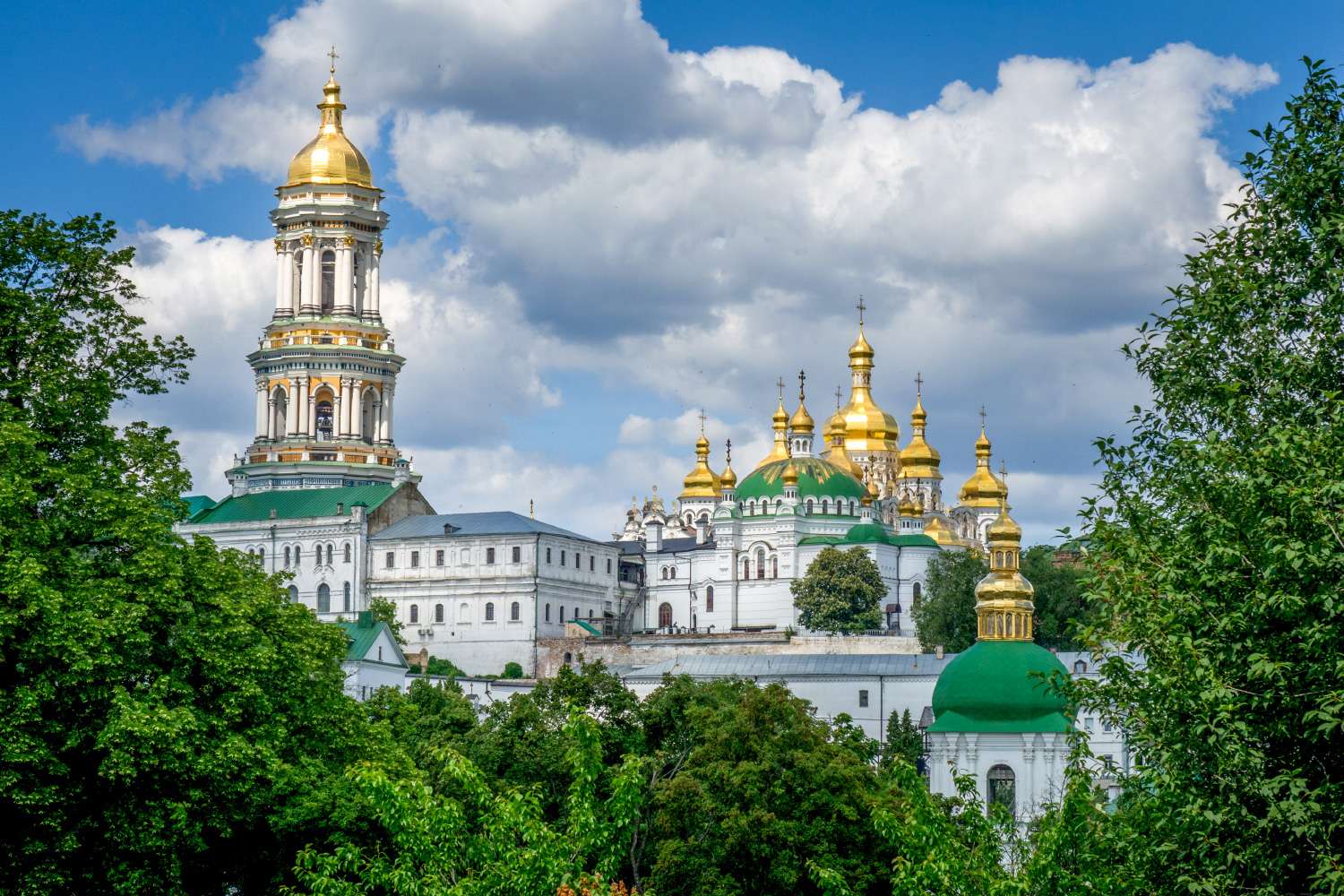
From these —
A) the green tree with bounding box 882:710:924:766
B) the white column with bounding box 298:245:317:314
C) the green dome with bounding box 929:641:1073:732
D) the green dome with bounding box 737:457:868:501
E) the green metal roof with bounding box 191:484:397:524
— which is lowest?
the green tree with bounding box 882:710:924:766

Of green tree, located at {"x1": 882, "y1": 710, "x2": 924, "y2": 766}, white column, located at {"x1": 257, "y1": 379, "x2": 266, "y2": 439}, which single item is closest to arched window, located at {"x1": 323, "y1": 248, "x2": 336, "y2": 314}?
white column, located at {"x1": 257, "y1": 379, "x2": 266, "y2": 439}

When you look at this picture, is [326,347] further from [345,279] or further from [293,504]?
[293,504]

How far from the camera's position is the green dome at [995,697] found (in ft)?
149

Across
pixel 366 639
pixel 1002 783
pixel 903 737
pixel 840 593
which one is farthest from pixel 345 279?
pixel 1002 783

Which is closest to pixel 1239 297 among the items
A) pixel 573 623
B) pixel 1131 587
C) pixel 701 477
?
pixel 1131 587

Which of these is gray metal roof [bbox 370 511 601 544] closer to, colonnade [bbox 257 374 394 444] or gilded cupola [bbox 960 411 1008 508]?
colonnade [bbox 257 374 394 444]

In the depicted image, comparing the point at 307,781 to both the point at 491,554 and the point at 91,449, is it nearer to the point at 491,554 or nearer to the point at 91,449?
the point at 91,449

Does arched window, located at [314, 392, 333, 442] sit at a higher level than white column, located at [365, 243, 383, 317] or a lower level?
lower

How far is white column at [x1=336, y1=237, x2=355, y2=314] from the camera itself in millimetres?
102188

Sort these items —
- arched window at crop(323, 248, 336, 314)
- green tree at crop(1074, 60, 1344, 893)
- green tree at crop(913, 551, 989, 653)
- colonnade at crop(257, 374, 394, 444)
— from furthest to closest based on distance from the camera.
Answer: arched window at crop(323, 248, 336, 314)
colonnade at crop(257, 374, 394, 444)
green tree at crop(913, 551, 989, 653)
green tree at crop(1074, 60, 1344, 893)

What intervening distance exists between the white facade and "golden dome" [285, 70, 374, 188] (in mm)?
17313

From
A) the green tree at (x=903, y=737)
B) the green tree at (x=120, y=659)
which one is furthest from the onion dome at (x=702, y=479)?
the green tree at (x=120, y=659)

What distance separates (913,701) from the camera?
72.2 metres

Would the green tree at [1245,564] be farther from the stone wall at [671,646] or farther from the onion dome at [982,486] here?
the onion dome at [982,486]
